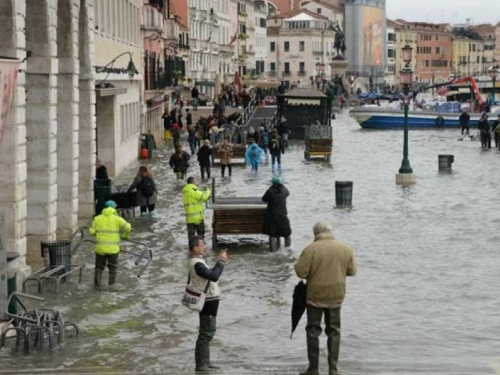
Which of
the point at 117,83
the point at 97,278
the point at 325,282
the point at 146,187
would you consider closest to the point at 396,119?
the point at 117,83

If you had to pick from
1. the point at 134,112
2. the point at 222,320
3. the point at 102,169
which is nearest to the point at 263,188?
the point at 102,169

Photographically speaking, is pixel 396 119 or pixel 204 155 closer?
pixel 204 155

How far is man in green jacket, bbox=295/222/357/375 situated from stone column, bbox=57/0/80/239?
13.7m

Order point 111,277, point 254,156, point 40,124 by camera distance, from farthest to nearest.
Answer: point 254,156 → point 40,124 → point 111,277

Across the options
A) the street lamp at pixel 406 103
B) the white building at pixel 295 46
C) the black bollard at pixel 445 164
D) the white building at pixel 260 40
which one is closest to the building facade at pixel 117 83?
the street lamp at pixel 406 103

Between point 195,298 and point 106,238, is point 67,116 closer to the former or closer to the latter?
point 106,238

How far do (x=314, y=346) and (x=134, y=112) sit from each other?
3772 centimetres

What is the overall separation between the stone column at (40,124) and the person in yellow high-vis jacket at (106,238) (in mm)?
3341

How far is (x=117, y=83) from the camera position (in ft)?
143

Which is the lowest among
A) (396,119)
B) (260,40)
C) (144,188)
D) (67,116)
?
(144,188)

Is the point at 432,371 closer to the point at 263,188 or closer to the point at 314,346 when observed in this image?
the point at 314,346

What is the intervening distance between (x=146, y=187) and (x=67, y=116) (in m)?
3.87

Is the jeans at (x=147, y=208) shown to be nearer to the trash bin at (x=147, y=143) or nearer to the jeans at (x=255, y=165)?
the jeans at (x=255, y=165)

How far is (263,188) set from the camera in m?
38.8
